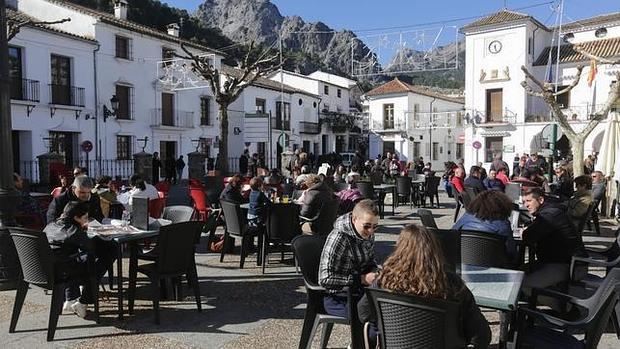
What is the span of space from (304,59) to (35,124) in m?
38.7

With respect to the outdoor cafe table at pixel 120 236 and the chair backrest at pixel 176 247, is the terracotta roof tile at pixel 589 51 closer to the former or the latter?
the chair backrest at pixel 176 247

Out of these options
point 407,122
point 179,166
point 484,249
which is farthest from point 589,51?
point 484,249

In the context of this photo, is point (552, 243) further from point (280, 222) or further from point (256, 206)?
point (256, 206)

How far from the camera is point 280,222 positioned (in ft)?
21.5

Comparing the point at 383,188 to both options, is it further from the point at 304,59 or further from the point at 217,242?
the point at 304,59

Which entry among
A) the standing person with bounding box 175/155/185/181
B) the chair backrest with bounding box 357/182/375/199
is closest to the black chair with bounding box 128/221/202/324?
the chair backrest with bounding box 357/182/375/199

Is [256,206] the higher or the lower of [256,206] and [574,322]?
the higher

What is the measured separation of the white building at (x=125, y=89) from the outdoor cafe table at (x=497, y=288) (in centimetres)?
1916

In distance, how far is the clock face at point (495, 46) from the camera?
1167 inches

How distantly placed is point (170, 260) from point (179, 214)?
4.82ft

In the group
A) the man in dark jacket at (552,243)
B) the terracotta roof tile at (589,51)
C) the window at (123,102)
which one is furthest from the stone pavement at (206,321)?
the terracotta roof tile at (589,51)

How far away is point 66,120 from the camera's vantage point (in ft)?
69.8

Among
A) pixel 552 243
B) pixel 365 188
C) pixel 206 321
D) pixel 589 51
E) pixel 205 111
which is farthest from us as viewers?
pixel 205 111

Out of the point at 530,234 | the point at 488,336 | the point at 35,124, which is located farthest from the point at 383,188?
the point at 35,124
